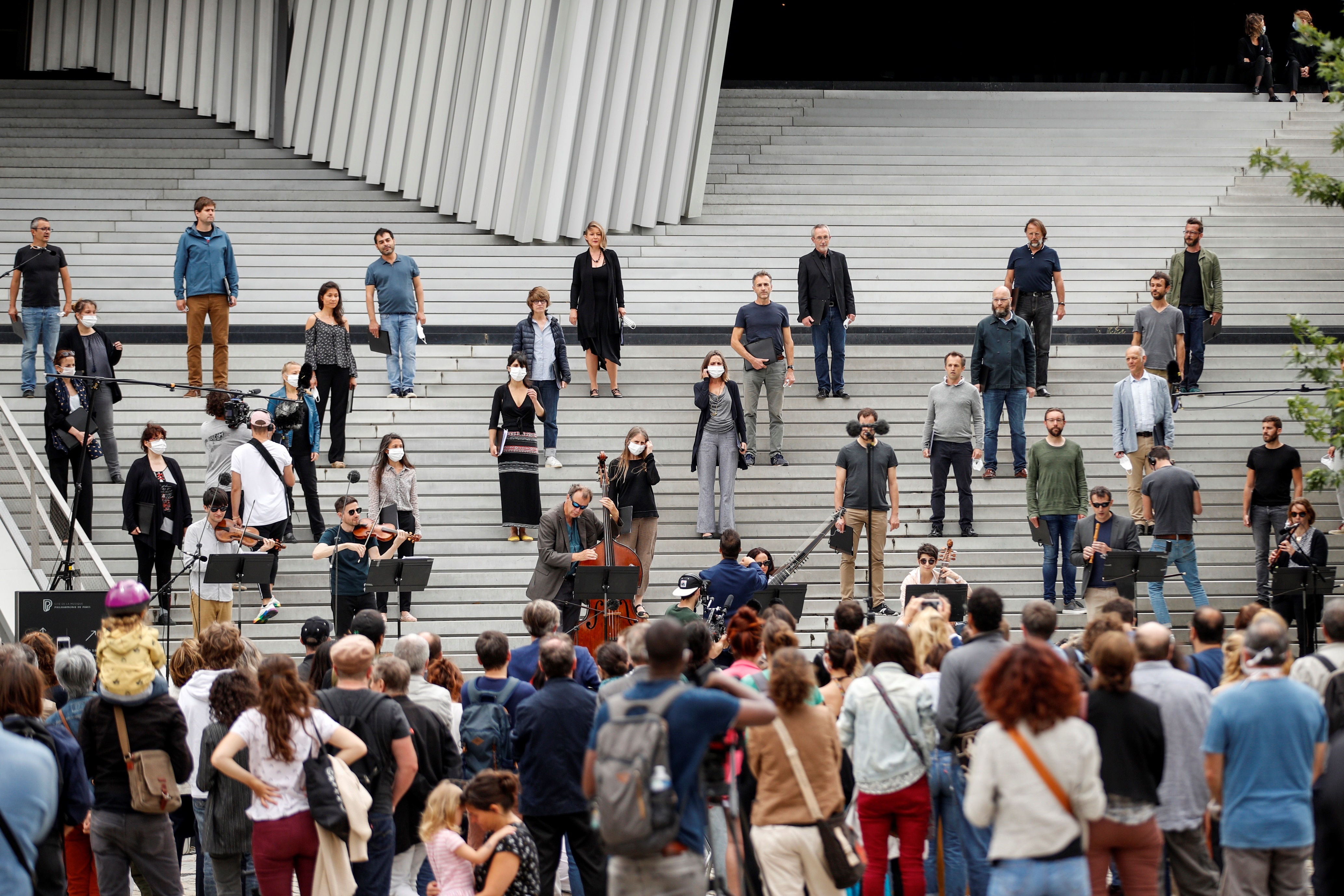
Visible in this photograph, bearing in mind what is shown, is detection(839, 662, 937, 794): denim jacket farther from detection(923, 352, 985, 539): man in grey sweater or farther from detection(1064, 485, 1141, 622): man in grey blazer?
detection(923, 352, 985, 539): man in grey sweater

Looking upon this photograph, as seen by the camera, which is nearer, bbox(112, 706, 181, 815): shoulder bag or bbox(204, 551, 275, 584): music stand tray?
bbox(112, 706, 181, 815): shoulder bag

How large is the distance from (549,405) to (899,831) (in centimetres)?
902

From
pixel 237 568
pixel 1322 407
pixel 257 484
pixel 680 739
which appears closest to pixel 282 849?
pixel 680 739

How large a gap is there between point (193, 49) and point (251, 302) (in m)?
6.56

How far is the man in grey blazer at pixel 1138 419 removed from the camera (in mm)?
14320

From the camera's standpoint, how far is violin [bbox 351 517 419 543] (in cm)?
1234

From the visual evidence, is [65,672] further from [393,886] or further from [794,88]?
[794,88]

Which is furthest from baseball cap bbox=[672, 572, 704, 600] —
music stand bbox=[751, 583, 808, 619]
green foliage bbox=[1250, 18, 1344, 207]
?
green foliage bbox=[1250, 18, 1344, 207]

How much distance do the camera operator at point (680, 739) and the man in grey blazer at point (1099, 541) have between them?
8.14 meters

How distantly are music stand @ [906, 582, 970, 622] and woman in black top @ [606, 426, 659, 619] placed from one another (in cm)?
299

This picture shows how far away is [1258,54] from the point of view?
23656mm

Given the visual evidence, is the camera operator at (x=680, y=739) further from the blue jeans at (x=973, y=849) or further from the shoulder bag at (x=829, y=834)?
the blue jeans at (x=973, y=849)

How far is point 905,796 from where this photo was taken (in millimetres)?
6680

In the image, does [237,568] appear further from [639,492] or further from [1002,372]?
[1002,372]
